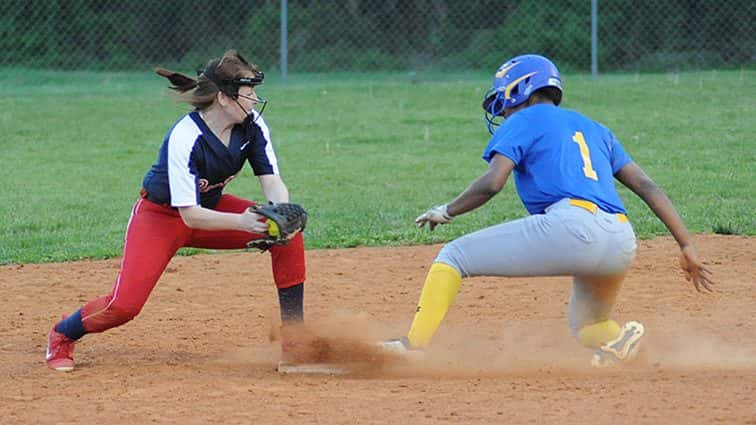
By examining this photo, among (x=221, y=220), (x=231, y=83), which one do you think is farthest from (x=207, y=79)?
(x=221, y=220)

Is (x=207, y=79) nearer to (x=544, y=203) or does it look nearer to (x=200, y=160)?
(x=200, y=160)

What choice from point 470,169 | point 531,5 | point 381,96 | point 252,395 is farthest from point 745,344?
point 531,5

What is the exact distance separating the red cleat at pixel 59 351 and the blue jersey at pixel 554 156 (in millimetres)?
2343

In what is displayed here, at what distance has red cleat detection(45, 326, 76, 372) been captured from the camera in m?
6.12

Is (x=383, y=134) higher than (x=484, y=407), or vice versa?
(x=484, y=407)

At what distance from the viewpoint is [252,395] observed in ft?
17.8

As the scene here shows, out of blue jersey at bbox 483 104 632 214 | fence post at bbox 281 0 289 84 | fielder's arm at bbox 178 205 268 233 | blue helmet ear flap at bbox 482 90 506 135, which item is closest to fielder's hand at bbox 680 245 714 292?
blue jersey at bbox 483 104 632 214

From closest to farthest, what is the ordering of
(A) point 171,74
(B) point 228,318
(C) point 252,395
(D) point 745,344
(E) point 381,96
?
(C) point 252,395
(A) point 171,74
(D) point 745,344
(B) point 228,318
(E) point 381,96

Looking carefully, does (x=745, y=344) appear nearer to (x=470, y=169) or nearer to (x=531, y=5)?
(x=470, y=169)

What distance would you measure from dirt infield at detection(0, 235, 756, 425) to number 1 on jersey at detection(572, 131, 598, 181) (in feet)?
3.06

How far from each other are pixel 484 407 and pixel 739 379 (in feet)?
4.15

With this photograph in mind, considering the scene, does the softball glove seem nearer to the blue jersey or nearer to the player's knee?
the player's knee

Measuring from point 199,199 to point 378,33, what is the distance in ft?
60.3

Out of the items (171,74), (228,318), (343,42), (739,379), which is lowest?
(343,42)
